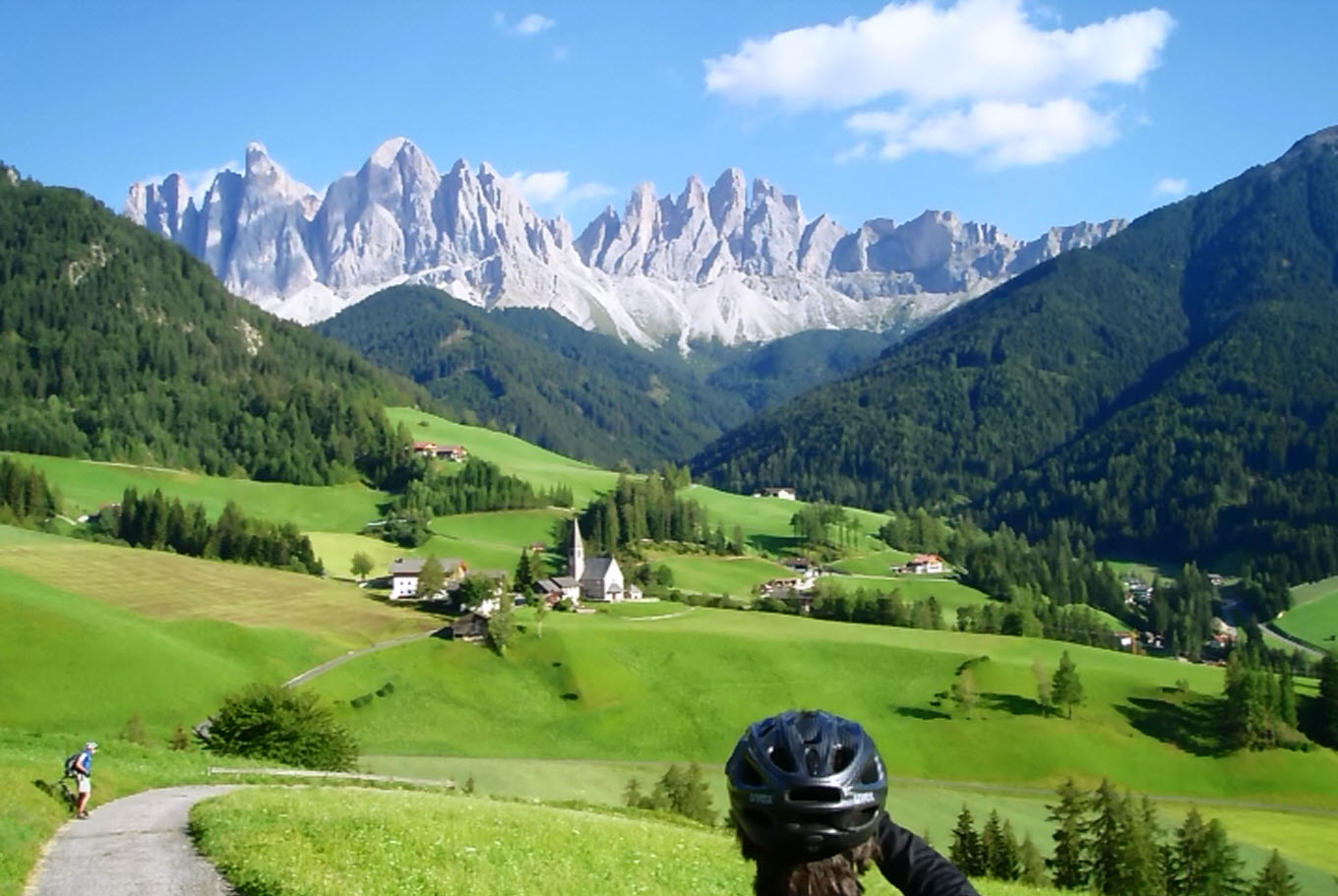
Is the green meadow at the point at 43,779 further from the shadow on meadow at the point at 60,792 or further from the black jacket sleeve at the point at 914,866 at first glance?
the black jacket sleeve at the point at 914,866

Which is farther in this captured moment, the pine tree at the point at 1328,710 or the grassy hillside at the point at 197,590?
the grassy hillside at the point at 197,590

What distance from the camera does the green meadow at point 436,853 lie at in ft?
61.5

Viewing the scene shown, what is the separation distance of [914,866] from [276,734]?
2047 inches

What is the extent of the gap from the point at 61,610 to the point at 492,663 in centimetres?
3724

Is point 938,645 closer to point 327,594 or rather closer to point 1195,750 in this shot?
point 1195,750

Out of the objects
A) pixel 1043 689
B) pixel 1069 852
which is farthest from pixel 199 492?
pixel 1069 852

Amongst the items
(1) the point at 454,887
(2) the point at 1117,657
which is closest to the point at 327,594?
(2) the point at 1117,657

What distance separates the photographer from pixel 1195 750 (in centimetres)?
9319

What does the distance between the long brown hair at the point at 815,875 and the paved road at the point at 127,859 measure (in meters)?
15.6

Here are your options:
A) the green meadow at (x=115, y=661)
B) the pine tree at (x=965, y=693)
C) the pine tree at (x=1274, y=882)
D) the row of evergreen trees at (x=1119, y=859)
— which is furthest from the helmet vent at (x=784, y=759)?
the pine tree at (x=965, y=693)

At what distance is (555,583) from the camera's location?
139625 mm

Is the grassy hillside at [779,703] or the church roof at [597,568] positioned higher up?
the church roof at [597,568]

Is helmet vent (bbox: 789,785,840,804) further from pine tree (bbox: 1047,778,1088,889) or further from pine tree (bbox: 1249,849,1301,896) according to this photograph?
pine tree (bbox: 1047,778,1088,889)

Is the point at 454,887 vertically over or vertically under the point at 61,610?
over
